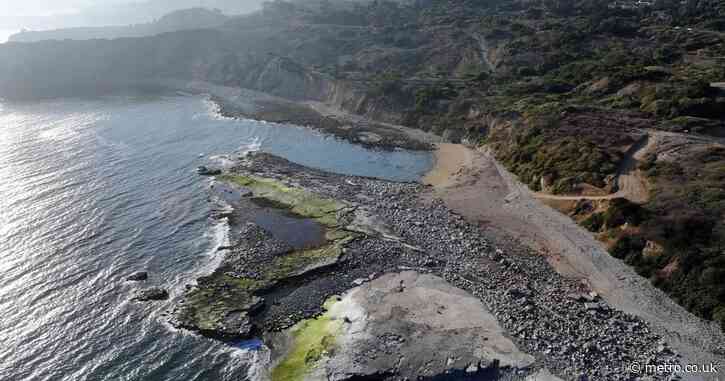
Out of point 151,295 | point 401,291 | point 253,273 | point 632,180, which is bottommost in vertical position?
point 151,295

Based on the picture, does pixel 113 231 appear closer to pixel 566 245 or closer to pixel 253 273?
pixel 253 273

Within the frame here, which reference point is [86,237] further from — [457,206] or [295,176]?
[457,206]

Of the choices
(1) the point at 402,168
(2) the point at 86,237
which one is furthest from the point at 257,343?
(1) the point at 402,168

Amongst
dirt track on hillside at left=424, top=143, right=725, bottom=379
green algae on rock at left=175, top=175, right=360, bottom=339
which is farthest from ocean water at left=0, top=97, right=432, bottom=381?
dirt track on hillside at left=424, top=143, right=725, bottom=379

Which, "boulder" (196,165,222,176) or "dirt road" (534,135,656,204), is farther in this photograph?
"boulder" (196,165,222,176)

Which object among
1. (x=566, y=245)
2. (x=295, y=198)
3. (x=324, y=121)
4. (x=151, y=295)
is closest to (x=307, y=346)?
(x=151, y=295)

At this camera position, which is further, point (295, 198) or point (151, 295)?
point (295, 198)

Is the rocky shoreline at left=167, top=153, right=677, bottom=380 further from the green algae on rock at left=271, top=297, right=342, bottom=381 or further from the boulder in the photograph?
the boulder
